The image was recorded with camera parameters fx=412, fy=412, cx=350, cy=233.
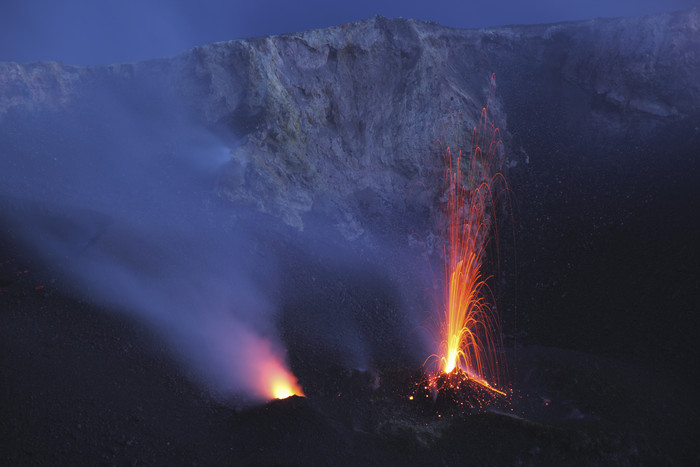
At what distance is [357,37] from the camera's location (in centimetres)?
2402

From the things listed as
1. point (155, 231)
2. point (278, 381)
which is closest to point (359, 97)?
point (155, 231)

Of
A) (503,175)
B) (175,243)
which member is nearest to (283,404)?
(175,243)

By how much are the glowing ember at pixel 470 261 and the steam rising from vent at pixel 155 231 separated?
26.2 ft

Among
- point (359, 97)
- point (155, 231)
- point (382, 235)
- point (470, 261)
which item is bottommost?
point (155, 231)

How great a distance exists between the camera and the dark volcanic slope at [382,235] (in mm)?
11656

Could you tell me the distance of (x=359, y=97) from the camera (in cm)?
2419

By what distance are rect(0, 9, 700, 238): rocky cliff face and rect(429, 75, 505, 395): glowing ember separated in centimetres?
138

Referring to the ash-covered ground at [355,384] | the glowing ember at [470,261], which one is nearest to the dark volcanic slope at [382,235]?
the ash-covered ground at [355,384]

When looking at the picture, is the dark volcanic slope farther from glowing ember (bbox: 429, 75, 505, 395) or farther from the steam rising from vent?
glowing ember (bbox: 429, 75, 505, 395)

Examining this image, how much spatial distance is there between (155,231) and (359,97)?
44.5 ft

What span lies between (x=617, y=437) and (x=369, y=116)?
738 inches

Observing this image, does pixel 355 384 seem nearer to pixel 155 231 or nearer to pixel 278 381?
pixel 278 381

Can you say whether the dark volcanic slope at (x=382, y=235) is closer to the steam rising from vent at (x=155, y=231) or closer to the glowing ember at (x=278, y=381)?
the steam rising from vent at (x=155, y=231)

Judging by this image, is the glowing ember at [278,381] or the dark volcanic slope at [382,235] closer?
the dark volcanic slope at [382,235]
